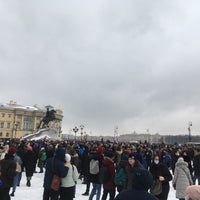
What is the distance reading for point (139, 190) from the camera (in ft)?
9.38

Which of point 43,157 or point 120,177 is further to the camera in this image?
point 43,157

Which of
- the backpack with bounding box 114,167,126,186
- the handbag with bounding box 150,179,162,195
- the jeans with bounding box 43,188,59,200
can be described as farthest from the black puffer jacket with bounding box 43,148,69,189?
the handbag with bounding box 150,179,162,195

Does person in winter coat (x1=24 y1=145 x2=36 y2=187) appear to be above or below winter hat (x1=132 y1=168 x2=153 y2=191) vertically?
below

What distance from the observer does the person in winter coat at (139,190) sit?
2.77 meters

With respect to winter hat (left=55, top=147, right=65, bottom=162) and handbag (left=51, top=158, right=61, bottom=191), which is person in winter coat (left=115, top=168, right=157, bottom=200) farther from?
handbag (left=51, top=158, right=61, bottom=191)

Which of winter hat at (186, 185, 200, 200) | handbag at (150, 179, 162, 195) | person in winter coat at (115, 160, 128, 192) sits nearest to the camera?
winter hat at (186, 185, 200, 200)

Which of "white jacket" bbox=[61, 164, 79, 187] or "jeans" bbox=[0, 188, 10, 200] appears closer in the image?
"white jacket" bbox=[61, 164, 79, 187]

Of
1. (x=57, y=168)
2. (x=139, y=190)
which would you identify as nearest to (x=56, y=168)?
(x=57, y=168)

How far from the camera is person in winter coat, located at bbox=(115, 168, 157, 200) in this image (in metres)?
2.77

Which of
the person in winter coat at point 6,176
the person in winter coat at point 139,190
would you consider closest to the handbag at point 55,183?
the person in winter coat at point 6,176

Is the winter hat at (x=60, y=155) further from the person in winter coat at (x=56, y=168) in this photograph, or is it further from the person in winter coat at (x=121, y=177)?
the person in winter coat at (x=121, y=177)

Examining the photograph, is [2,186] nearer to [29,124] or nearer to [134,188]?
[134,188]

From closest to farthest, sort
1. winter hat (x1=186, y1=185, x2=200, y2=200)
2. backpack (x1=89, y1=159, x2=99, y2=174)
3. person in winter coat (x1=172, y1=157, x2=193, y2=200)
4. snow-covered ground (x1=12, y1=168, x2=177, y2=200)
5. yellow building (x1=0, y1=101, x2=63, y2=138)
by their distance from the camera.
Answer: winter hat (x1=186, y1=185, x2=200, y2=200)
person in winter coat (x1=172, y1=157, x2=193, y2=200)
backpack (x1=89, y1=159, x2=99, y2=174)
snow-covered ground (x1=12, y1=168, x2=177, y2=200)
yellow building (x1=0, y1=101, x2=63, y2=138)

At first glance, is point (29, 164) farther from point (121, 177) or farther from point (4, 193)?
point (121, 177)
